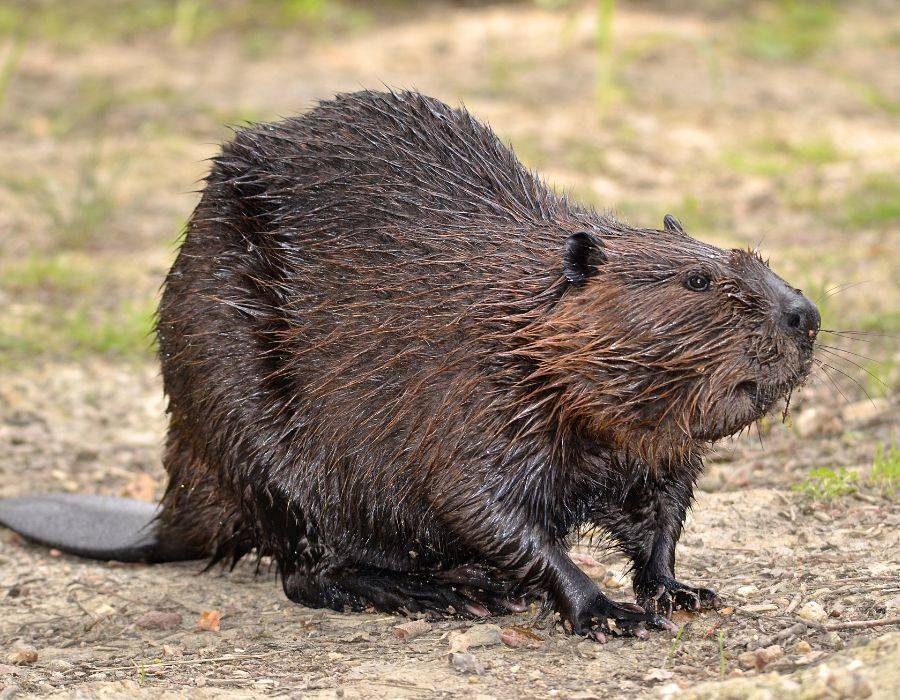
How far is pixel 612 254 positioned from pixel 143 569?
5.74 feet

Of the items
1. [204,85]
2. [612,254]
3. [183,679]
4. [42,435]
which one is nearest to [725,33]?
[204,85]

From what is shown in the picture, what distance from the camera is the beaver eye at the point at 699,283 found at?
9.82ft

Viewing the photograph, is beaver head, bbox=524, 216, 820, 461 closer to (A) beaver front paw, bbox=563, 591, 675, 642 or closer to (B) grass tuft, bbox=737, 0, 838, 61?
(A) beaver front paw, bbox=563, 591, 675, 642

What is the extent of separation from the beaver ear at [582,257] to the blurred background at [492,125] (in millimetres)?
949

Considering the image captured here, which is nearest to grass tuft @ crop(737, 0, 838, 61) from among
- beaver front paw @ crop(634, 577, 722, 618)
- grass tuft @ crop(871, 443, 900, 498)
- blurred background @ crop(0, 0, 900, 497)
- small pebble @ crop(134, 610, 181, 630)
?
blurred background @ crop(0, 0, 900, 497)

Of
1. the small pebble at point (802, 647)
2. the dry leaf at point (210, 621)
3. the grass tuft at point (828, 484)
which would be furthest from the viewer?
the grass tuft at point (828, 484)

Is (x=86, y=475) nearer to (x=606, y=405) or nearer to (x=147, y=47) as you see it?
(x=606, y=405)

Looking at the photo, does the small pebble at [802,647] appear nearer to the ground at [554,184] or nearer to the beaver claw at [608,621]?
the ground at [554,184]

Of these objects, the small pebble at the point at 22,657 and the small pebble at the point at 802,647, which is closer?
the small pebble at the point at 802,647

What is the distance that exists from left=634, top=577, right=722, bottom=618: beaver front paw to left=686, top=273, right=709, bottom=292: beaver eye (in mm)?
729

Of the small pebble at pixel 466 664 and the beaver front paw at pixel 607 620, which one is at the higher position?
the beaver front paw at pixel 607 620

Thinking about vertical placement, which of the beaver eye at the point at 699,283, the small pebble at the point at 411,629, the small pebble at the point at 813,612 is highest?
the beaver eye at the point at 699,283

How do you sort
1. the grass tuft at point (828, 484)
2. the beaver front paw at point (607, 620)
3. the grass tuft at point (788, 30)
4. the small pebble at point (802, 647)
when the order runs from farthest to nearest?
1. the grass tuft at point (788, 30)
2. the grass tuft at point (828, 484)
3. the beaver front paw at point (607, 620)
4. the small pebble at point (802, 647)

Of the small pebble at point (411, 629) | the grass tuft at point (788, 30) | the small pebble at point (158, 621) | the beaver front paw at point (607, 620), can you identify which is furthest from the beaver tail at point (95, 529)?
the grass tuft at point (788, 30)
